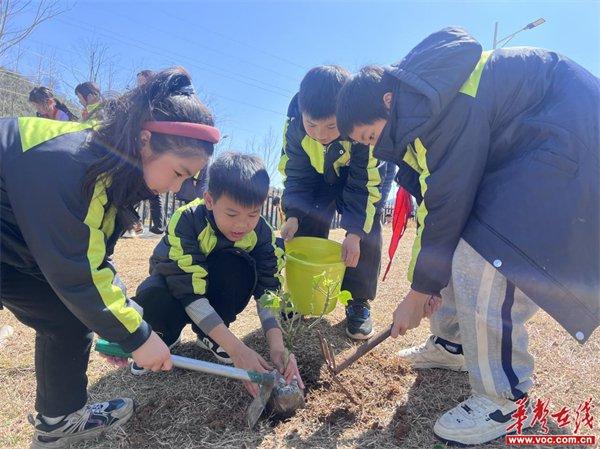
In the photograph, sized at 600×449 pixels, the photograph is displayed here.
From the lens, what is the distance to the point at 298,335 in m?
2.50

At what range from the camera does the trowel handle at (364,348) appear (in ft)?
6.34

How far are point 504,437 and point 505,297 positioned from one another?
1.88 feet

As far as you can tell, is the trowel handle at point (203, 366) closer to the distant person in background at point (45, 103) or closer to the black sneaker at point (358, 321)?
the black sneaker at point (358, 321)

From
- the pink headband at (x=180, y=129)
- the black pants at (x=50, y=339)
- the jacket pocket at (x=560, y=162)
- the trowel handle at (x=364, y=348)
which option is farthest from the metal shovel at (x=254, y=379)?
the jacket pocket at (x=560, y=162)

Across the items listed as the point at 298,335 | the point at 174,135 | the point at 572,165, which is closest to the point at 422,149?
the point at 572,165

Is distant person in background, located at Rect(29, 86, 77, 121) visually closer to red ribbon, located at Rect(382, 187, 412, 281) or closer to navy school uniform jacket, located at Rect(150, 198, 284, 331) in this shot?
navy school uniform jacket, located at Rect(150, 198, 284, 331)

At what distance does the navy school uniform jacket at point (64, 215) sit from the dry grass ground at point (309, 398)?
567 millimetres

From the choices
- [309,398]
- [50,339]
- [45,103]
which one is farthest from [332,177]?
[45,103]

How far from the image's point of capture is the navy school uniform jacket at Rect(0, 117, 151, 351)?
134cm

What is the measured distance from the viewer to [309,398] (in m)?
2.02

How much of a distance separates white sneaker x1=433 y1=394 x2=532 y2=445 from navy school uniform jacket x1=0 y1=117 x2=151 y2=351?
48.5 inches

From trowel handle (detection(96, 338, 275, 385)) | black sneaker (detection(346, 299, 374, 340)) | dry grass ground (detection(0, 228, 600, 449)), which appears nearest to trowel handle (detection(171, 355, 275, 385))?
trowel handle (detection(96, 338, 275, 385))

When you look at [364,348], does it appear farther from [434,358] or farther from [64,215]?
[64,215]

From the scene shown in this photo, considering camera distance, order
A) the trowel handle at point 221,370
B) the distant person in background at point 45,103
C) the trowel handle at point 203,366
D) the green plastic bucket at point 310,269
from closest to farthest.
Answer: the trowel handle at point 203,366 < the trowel handle at point 221,370 < the green plastic bucket at point 310,269 < the distant person in background at point 45,103
